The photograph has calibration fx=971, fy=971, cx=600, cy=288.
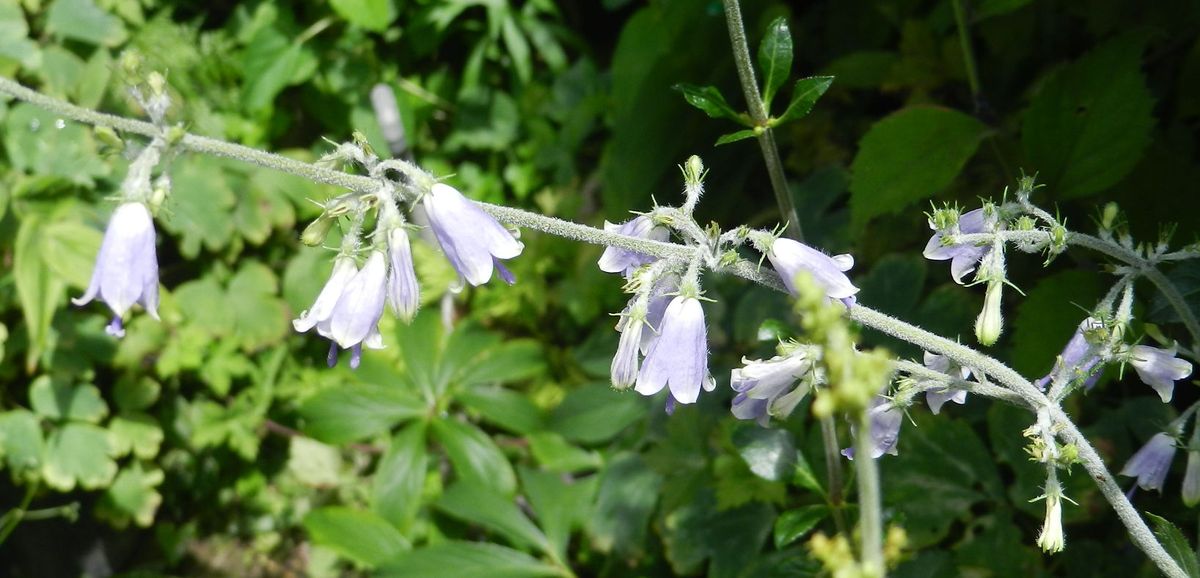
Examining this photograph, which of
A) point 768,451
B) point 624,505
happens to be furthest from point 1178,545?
point 624,505

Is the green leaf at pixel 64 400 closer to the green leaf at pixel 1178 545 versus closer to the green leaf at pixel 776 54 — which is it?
the green leaf at pixel 776 54

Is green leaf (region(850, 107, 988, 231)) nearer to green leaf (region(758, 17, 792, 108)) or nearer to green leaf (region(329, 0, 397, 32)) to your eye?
green leaf (region(758, 17, 792, 108))

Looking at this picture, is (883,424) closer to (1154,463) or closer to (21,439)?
(1154,463)

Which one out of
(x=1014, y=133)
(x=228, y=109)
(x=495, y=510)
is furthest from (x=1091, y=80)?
(x=228, y=109)

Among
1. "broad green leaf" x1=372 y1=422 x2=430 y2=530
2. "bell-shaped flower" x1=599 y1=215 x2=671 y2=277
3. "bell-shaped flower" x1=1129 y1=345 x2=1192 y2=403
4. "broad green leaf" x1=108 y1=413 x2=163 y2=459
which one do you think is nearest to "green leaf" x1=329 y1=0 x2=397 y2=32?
"broad green leaf" x1=372 y1=422 x2=430 y2=530

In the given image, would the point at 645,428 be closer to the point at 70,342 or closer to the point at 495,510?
the point at 495,510

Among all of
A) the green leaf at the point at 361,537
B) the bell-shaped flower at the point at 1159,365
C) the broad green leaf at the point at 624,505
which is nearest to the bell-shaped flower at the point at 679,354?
the bell-shaped flower at the point at 1159,365
